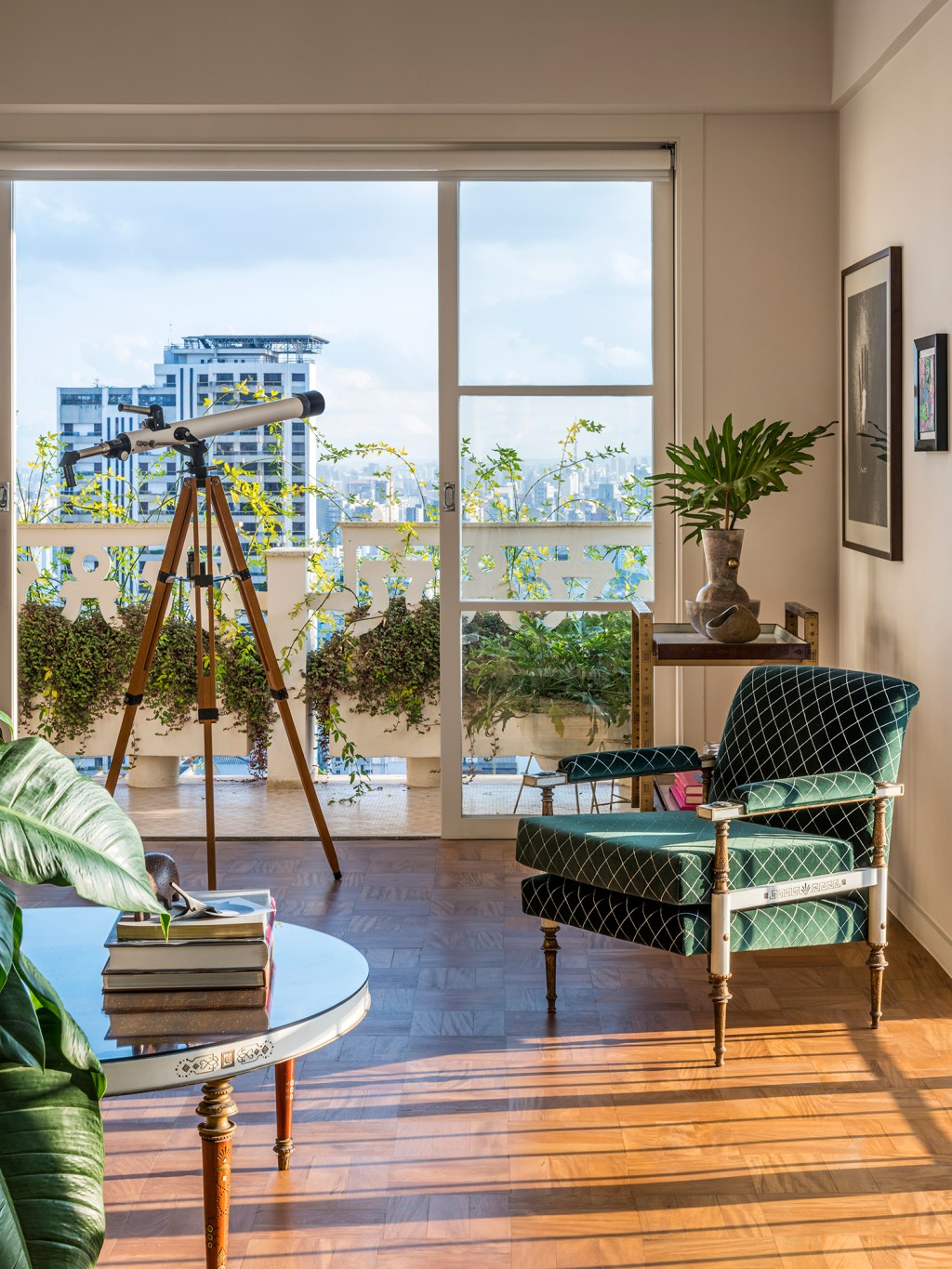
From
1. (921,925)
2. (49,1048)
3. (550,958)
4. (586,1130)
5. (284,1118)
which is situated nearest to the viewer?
(49,1048)

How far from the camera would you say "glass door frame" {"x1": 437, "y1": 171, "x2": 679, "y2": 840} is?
181 inches

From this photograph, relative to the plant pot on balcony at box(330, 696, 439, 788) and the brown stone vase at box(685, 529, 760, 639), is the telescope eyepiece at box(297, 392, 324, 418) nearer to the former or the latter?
the brown stone vase at box(685, 529, 760, 639)

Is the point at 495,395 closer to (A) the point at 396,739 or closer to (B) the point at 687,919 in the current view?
(A) the point at 396,739

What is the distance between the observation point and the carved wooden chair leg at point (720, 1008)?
2.74 metres

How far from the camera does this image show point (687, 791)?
13.3 ft

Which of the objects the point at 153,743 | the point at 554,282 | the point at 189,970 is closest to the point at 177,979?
the point at 189,970

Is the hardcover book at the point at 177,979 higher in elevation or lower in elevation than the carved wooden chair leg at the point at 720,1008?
higher

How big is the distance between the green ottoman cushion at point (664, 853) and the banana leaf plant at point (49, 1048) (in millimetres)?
1525

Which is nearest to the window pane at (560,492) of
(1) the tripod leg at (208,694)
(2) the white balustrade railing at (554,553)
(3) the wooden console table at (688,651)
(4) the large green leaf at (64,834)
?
(2) the white balustrade railing at (554,553)

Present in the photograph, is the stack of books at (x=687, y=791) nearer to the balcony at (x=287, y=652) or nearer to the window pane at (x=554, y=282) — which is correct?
the balcony at (x=287, y=652)

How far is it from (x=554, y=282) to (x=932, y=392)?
164 cm

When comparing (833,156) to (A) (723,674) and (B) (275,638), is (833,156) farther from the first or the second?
(B) (275,638)

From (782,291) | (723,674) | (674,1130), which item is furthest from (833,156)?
(674,1130)

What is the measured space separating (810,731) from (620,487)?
1661 millimetres
